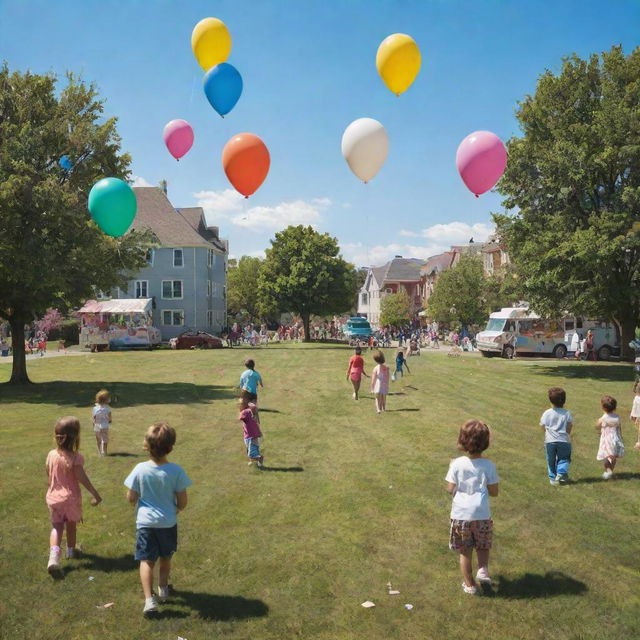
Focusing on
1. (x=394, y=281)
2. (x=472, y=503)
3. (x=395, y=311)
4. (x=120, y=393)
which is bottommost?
(x=120, y=393)

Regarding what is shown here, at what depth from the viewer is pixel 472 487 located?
5.55 metres

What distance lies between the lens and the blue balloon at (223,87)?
15023mm

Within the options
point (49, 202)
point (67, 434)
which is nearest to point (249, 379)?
point (67, 434)

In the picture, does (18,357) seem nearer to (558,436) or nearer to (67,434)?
(67,434)

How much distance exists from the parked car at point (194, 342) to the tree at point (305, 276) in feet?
34.7

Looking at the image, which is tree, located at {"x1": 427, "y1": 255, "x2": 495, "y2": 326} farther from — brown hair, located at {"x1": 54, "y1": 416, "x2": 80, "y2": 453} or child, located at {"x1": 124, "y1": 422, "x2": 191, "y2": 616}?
child, located at {"x1": 124, "y1": 422, "x2": 191, "y2": 616}

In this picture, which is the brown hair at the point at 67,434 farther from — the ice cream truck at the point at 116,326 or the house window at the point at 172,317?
the house window at the point at 172,317

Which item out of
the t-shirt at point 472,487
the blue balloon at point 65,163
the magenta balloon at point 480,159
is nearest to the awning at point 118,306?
the blue balloon at point 65,163

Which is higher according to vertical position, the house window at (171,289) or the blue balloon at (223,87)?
the blue balloon at (223,87)

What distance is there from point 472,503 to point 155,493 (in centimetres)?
278

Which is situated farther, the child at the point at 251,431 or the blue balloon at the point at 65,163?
the blue balloon at the point at 65,163

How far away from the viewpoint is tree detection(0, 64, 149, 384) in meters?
19.0

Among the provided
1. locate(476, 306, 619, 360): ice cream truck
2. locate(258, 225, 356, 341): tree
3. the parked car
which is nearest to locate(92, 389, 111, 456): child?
locate(476, 306, 619, 360): ice cream truck

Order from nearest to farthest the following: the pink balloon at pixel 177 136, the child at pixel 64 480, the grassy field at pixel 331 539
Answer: the grassy field at pixel 331 539, the child at pixel 64 480, the pink balloon at pixel 177 136
